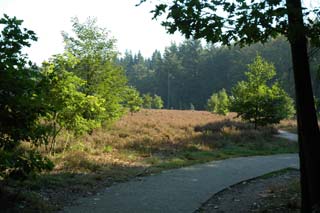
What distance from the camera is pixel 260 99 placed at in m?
20.7

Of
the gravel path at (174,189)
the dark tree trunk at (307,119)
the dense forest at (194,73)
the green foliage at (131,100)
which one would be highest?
the dense forest at (194,73)

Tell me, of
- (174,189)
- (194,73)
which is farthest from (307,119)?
(194,73)

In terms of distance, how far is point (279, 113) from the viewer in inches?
833

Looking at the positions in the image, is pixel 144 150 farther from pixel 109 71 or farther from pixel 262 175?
pixel 262 175

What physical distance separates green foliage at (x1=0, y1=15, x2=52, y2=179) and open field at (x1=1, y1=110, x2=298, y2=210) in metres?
1.13

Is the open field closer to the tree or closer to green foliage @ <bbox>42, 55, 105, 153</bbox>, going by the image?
green foliage @ <bbox>42, 55, 105, 153</bbox>

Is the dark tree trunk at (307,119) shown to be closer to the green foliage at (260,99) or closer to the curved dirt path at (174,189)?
the curved dirt path at (174,189)

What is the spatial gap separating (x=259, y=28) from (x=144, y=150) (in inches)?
403

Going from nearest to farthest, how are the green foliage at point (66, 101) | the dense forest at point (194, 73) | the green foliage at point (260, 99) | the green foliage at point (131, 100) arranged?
the green foliage at point (66, 101) → the green foliage at point (131, 100) → the green foliage at point (260, 99) → the dense forest at point (194, 73)

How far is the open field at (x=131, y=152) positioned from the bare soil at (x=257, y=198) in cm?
Result: 283

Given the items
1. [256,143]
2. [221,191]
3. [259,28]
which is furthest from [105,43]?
[259,28]

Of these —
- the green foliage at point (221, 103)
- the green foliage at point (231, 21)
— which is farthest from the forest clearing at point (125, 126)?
the green foliage at point (221, 103)

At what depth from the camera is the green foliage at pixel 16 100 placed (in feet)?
17.8

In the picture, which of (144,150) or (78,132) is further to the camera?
(144,150)
